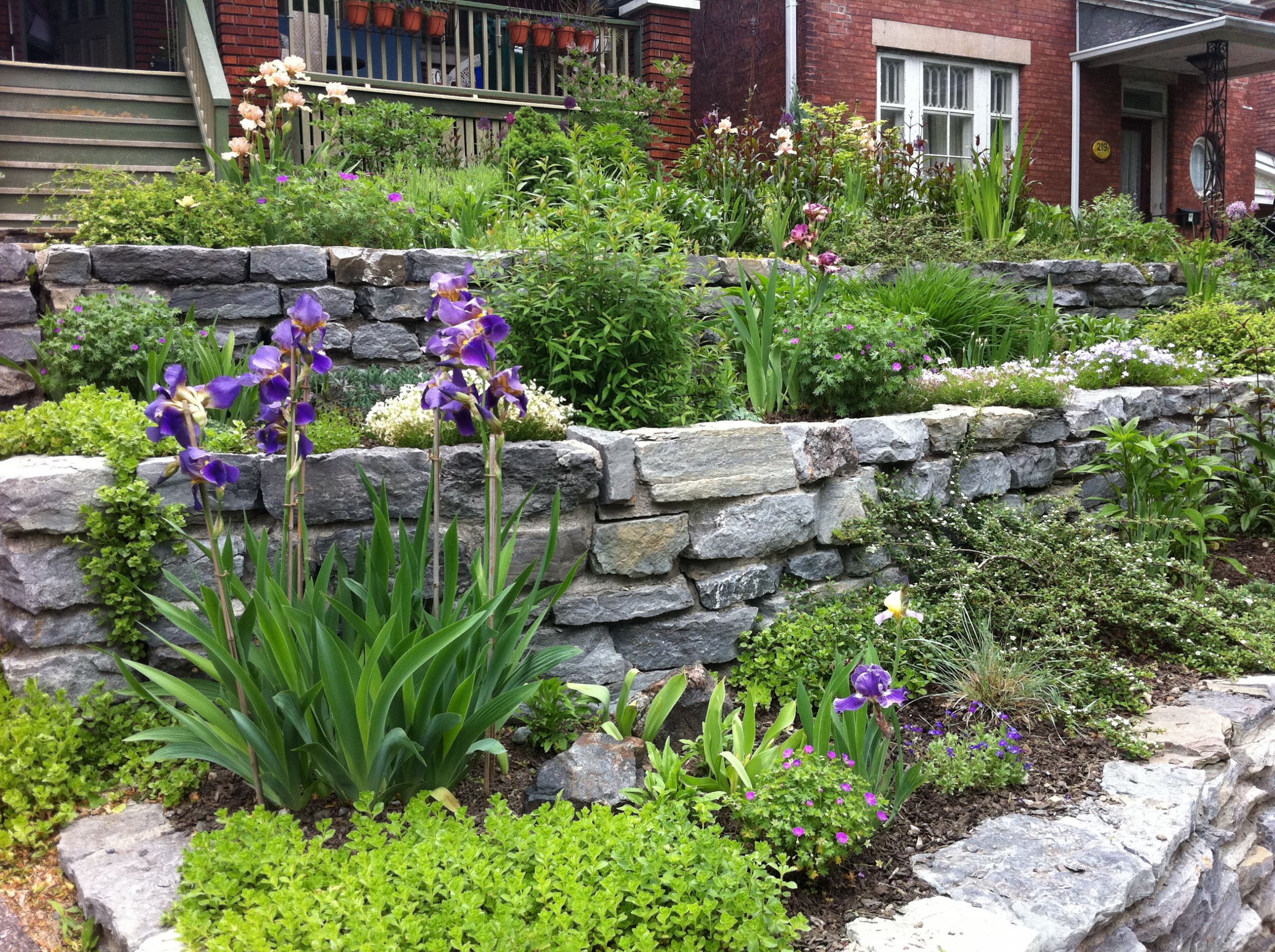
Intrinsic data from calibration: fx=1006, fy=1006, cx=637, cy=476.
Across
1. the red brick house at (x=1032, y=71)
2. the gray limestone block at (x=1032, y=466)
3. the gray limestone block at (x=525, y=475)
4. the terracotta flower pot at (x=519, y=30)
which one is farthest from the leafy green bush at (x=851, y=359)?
the red brick house at (x=1032, y=71)

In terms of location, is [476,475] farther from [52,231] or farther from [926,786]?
[52,231]

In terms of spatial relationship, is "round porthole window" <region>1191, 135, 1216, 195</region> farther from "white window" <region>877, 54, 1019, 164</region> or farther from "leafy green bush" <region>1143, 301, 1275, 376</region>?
"leafy green bush" <region>1143, 301, 1275, 376</region>

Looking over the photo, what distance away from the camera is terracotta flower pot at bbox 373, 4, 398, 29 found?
868 centimetres

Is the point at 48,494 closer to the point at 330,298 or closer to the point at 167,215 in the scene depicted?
the point at 330,298

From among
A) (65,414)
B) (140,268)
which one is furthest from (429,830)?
(140,268)

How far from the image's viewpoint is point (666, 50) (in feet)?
31.7

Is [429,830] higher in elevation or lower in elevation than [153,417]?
lower

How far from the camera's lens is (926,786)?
2.95m

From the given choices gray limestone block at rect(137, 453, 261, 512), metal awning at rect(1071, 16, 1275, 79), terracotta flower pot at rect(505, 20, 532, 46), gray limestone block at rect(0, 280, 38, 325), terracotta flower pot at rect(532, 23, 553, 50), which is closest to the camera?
gray limestone block at rect(137, 453, 261, 512)

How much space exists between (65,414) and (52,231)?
239cm

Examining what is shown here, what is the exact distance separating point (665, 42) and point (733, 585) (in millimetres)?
→ 7523

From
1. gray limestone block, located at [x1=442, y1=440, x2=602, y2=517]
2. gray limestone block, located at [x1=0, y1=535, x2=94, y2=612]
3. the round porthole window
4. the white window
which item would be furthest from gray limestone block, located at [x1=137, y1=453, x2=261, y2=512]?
the round porthole window

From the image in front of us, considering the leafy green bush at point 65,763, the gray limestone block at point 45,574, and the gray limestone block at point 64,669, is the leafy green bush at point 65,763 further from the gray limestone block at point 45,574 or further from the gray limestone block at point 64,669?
the gray limestone block at point 45,574

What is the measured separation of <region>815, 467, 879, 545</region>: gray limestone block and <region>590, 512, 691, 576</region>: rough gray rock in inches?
25.3
